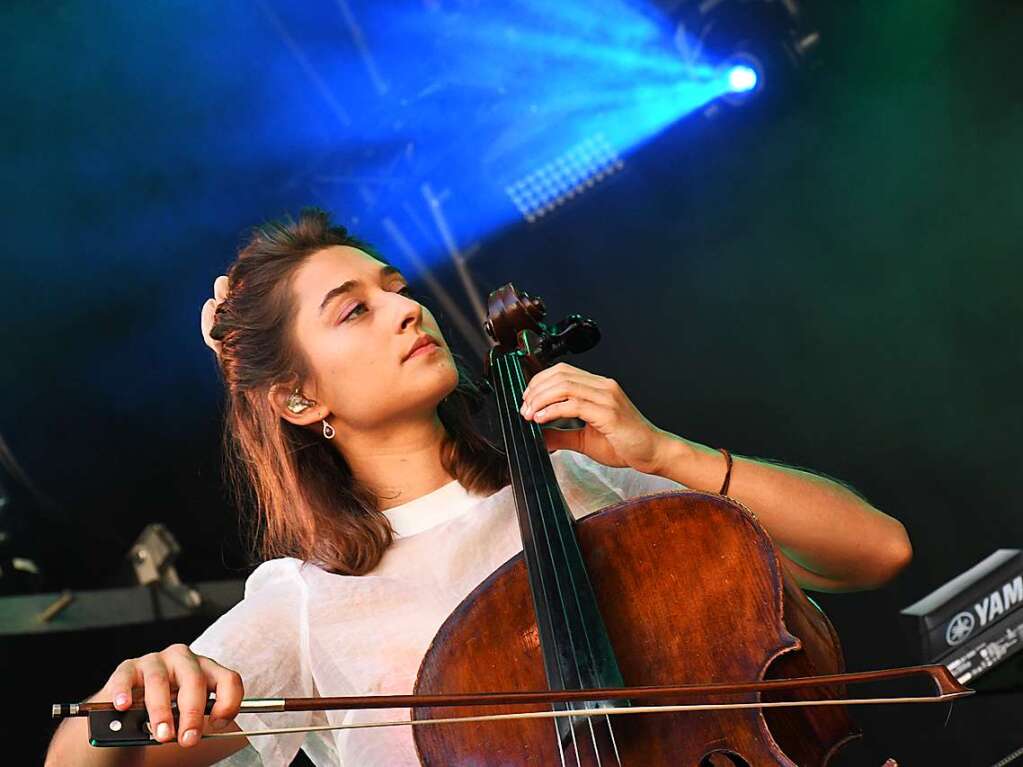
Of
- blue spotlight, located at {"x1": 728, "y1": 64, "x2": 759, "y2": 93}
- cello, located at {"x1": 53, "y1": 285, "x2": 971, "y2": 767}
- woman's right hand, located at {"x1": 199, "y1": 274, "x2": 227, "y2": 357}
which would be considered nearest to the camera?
cello, located at {"x1": 53, "y1": 285, "x2": 971, "y2": 767}

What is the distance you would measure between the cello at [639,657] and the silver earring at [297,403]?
49cm

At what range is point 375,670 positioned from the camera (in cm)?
144

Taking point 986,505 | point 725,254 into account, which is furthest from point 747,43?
point 986,505

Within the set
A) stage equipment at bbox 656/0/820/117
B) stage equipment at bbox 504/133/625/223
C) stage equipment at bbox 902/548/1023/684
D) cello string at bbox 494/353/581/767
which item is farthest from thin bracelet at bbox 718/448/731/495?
stage equipment at bbox 656/0/820/117

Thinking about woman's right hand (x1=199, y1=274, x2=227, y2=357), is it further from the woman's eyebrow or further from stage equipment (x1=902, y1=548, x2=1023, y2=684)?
stage equipment (x1=902, y1=548, x2=1023, y2=684)

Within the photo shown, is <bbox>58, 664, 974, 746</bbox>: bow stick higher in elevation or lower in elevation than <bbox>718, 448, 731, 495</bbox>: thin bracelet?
lower

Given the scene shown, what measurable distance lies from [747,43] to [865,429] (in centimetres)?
114

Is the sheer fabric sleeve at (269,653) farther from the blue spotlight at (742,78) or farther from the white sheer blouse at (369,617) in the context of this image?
the blue spotlight at (742,78)

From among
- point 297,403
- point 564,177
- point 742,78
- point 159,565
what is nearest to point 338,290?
point 297,403

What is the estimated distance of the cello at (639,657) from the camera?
1000 millimetres

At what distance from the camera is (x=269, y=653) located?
4.75 feet

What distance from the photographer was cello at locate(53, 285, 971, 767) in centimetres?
100

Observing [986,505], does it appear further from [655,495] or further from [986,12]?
[655,495]

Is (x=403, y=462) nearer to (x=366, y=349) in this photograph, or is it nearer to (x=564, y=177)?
(x=366, y=349)
